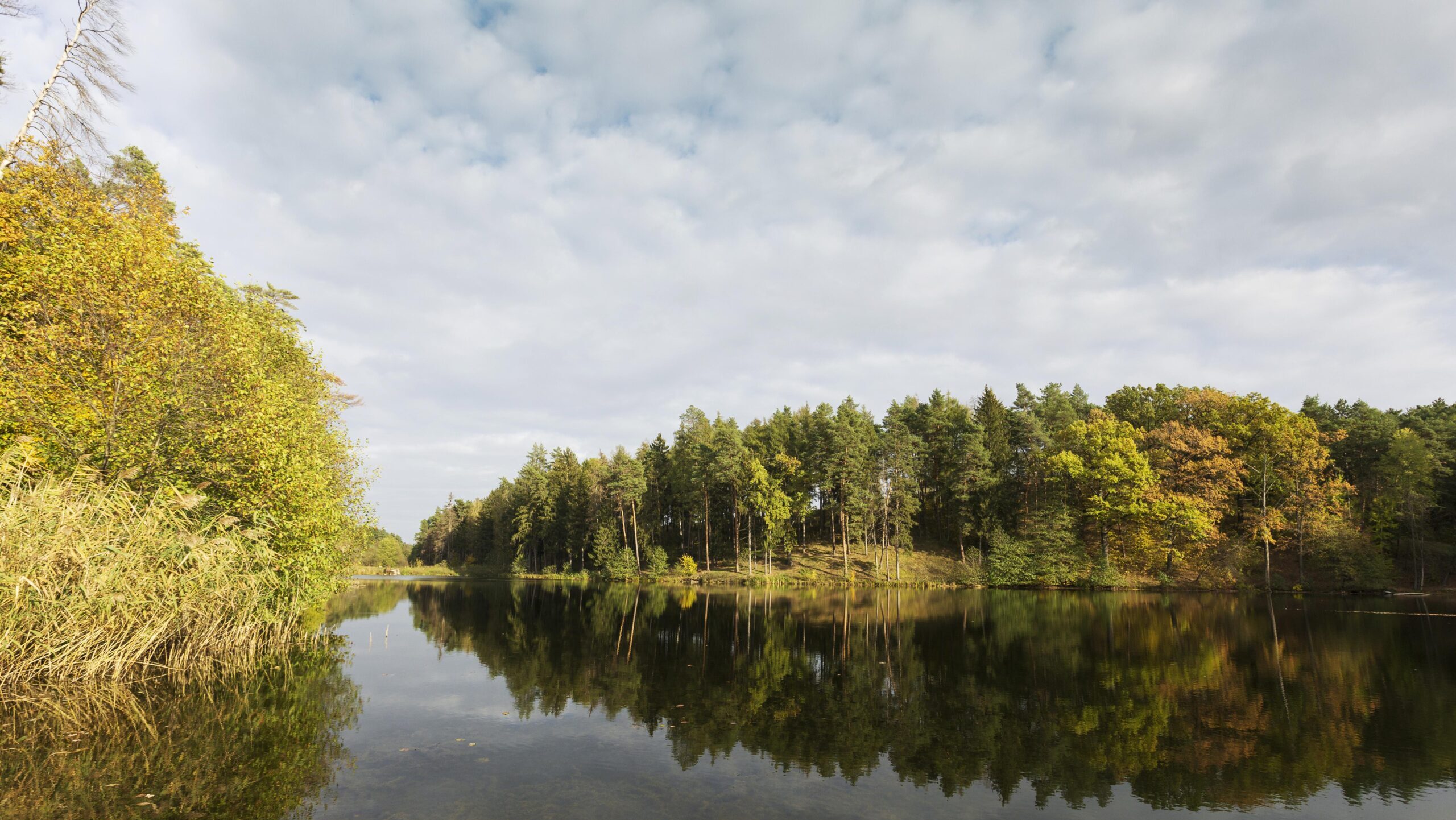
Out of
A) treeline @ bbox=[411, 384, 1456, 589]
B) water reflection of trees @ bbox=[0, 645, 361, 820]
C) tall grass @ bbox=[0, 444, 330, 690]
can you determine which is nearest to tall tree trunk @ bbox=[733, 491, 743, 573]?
treeline @ bbox=[411, 384, 1456, 589]

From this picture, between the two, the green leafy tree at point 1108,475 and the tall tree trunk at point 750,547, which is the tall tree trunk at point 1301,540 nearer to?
the green leafy tree at point 1108,475

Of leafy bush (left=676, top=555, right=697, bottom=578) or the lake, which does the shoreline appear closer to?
leafy bush (left=676, top=555, right=697, bottom=578)

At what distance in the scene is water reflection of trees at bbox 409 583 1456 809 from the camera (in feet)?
38.0

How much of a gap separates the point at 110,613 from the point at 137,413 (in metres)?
6.42

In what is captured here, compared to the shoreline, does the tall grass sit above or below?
above

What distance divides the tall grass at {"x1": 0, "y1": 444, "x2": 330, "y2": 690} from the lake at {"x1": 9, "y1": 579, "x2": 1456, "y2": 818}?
144 centimetres

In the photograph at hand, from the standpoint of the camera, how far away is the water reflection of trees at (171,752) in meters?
9.05

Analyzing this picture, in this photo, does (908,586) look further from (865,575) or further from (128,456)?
(128,456)

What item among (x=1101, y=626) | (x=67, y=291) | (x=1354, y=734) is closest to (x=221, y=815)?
(x=67, y=291)

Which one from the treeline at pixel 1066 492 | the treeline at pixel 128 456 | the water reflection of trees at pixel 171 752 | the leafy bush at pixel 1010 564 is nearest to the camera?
the water reflection of trees at pixel 171 752

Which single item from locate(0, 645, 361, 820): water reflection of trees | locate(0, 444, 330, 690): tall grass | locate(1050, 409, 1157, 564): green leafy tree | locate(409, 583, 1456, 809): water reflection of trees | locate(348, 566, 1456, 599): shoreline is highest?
locate(1050, 409, 1157, 564): green leafy tree

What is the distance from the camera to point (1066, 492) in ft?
227

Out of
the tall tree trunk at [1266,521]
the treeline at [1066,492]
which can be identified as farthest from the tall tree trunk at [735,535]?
the tall tree trunk at [1266,521]

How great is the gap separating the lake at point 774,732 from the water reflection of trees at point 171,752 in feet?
0.22
